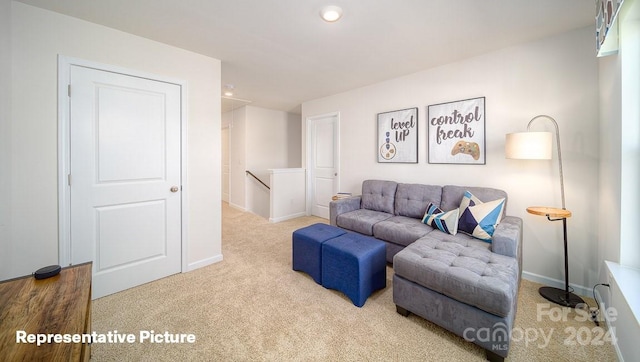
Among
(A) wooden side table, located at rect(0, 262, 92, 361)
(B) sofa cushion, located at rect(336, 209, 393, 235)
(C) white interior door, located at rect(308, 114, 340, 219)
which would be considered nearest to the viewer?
(A) wooden side table, located at rect(0, 262, 92, 361)

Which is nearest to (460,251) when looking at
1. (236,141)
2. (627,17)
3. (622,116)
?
(622,116)

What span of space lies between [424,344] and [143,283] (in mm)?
2552

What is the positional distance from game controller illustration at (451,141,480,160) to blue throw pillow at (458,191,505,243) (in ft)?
2.02

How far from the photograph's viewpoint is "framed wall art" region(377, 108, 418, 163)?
3.34 m

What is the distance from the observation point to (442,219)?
250cm

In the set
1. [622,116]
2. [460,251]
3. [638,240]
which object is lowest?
[460,251]

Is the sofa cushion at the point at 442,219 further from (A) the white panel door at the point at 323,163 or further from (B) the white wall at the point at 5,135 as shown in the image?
(B) the white wall at the point at 5,135

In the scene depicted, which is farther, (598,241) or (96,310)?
(598,241)

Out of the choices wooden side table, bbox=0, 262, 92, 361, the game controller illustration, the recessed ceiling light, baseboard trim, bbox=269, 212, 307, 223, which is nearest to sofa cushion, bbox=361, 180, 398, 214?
the game controller illustration

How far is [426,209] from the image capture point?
2873 millimetres

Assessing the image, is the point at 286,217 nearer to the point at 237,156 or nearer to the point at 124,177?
the point at 237,156

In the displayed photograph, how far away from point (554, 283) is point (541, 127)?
153 centimetres

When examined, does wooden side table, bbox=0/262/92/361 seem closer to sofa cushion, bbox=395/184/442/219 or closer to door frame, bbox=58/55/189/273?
door frame, bbox=58/55/189/273

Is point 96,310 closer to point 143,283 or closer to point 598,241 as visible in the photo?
point 143,283
